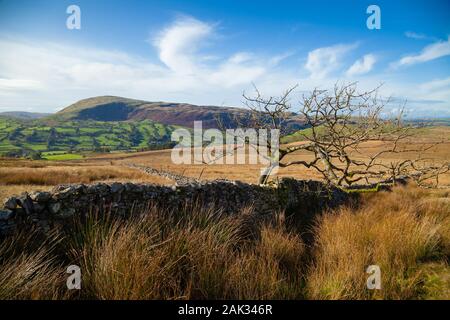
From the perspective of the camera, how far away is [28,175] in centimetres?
2369

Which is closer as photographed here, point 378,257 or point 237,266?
point 237,266

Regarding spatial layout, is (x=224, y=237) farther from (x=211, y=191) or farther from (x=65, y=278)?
(x=211, y=191)

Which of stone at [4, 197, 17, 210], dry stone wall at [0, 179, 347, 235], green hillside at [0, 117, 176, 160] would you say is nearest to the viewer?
stone at [4, 197, 17, 210]

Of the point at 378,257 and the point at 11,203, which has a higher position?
the point at 11,203

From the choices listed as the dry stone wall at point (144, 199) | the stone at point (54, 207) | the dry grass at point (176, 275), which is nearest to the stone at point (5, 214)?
the dry stone wall at point (144, 199)

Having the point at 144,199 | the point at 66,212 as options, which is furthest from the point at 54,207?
the point at 144,199

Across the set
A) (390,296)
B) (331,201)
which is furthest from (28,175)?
(390,296)

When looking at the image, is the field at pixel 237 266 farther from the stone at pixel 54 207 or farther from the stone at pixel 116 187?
the stone at pixel 116 187

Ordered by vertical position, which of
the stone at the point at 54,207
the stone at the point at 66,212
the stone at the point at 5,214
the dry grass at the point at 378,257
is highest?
the stone at the point at 5,214

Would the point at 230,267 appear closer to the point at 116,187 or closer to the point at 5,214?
the point at 5,214

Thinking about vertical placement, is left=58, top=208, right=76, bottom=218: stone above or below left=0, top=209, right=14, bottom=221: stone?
below

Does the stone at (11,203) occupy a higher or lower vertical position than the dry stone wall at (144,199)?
higher

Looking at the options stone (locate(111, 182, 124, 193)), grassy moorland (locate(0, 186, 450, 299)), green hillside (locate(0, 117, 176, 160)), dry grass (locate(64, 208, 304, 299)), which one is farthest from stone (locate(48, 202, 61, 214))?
green hillside (locate(0, 117, 176, 160))

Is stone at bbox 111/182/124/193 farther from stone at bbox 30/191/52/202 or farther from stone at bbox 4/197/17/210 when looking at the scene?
stone at bbox 4/197/17/210
